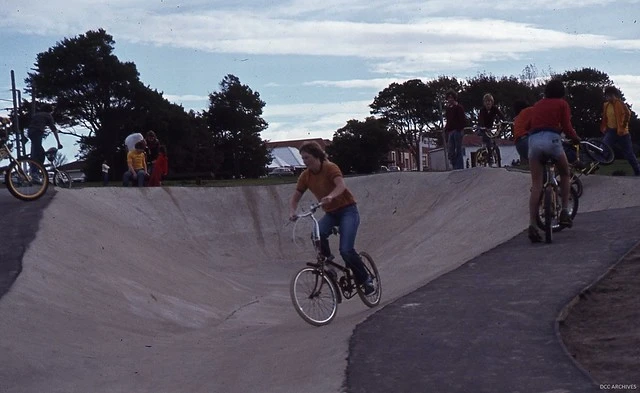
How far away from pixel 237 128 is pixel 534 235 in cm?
6851

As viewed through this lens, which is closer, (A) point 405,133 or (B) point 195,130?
(B) point 195,130

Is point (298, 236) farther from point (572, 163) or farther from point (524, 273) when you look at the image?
point (524, 273)

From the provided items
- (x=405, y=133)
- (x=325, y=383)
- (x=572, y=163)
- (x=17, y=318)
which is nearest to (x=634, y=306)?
(x=325, y=383)

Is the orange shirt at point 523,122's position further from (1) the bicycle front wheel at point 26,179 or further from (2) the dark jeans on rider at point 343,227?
(1) the bicycle front wheel at point 26,179

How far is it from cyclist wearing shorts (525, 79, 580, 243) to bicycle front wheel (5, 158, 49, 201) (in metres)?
8.47

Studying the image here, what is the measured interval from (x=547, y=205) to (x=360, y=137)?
185ft

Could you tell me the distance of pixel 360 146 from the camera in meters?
67.8

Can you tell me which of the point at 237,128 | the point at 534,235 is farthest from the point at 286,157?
the point at 534,235

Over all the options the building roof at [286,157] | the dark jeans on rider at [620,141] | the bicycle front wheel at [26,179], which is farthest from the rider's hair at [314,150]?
the building roof at [286,157]

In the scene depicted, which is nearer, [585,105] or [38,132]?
[38,132]

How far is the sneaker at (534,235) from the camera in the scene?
38.6ft

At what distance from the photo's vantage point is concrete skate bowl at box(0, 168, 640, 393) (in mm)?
8041

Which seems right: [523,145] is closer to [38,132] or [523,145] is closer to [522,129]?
[522,129]

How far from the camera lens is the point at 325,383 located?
256 inches
